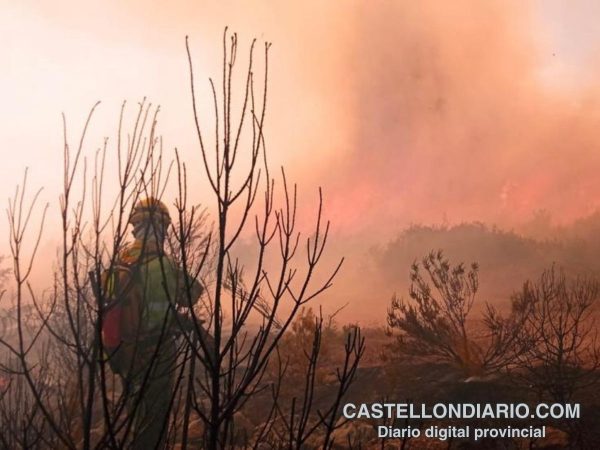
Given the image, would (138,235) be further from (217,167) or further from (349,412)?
(349,412)

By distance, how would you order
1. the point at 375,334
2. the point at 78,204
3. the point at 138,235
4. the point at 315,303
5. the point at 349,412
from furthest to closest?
the point at 315,303
the point at 375,334
the point at 349,412
the point at 138,235
the point at 78,204

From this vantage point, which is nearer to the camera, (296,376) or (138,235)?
(138,235)

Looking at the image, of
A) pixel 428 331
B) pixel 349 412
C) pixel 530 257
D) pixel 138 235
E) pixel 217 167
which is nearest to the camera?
pixel 217 167

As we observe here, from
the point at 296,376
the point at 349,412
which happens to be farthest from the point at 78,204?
the point at 296,376

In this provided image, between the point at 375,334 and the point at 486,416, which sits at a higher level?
the point at 375,334

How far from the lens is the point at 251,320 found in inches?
992

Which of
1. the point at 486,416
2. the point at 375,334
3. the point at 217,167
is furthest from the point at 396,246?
the point at 217,167

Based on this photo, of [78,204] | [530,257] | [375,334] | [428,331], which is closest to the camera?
[78,204]

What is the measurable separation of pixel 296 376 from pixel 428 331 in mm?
2748

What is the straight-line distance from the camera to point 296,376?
9.24 m

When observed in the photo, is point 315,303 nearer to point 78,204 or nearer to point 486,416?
point 486,416

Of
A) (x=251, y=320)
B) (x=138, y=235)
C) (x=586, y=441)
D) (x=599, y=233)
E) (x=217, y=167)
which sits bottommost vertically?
(x=586, y=441)

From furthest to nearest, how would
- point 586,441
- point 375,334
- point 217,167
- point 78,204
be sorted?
1. point 375,334
2. point 586,441
3. point 78,204
4. point 217,167

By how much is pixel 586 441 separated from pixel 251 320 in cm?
2097
